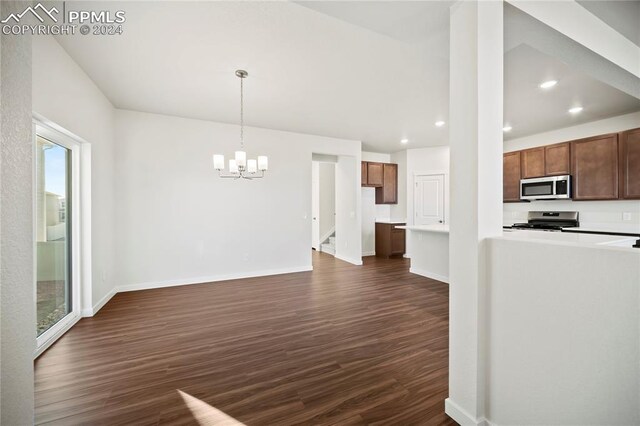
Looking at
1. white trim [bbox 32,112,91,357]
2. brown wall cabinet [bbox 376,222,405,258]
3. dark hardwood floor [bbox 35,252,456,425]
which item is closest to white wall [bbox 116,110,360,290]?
dark hardwood floor [bbox 35,252,456,425]

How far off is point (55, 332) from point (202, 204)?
243cm

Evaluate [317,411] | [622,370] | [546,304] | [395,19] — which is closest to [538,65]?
[395,19]

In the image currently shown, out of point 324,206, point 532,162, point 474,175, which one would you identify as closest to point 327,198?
point 324,206

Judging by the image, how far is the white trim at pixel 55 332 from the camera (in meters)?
2.29

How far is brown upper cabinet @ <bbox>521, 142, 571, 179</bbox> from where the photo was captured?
4480 mm

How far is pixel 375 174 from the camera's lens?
6.75 m

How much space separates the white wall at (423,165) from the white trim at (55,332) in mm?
6569

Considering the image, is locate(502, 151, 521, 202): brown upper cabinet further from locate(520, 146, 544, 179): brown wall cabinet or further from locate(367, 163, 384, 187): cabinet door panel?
locate(367, 163, 384, 187): cabinet door panel

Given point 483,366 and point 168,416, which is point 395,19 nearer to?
point 483,366

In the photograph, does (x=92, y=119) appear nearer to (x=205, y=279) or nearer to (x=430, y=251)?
(x=205, y=279)

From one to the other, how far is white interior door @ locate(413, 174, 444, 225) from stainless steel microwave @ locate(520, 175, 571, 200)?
1.69 m

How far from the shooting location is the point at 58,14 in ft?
6.71

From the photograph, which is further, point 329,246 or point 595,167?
point 329,246

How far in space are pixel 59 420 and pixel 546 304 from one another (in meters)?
2.93
